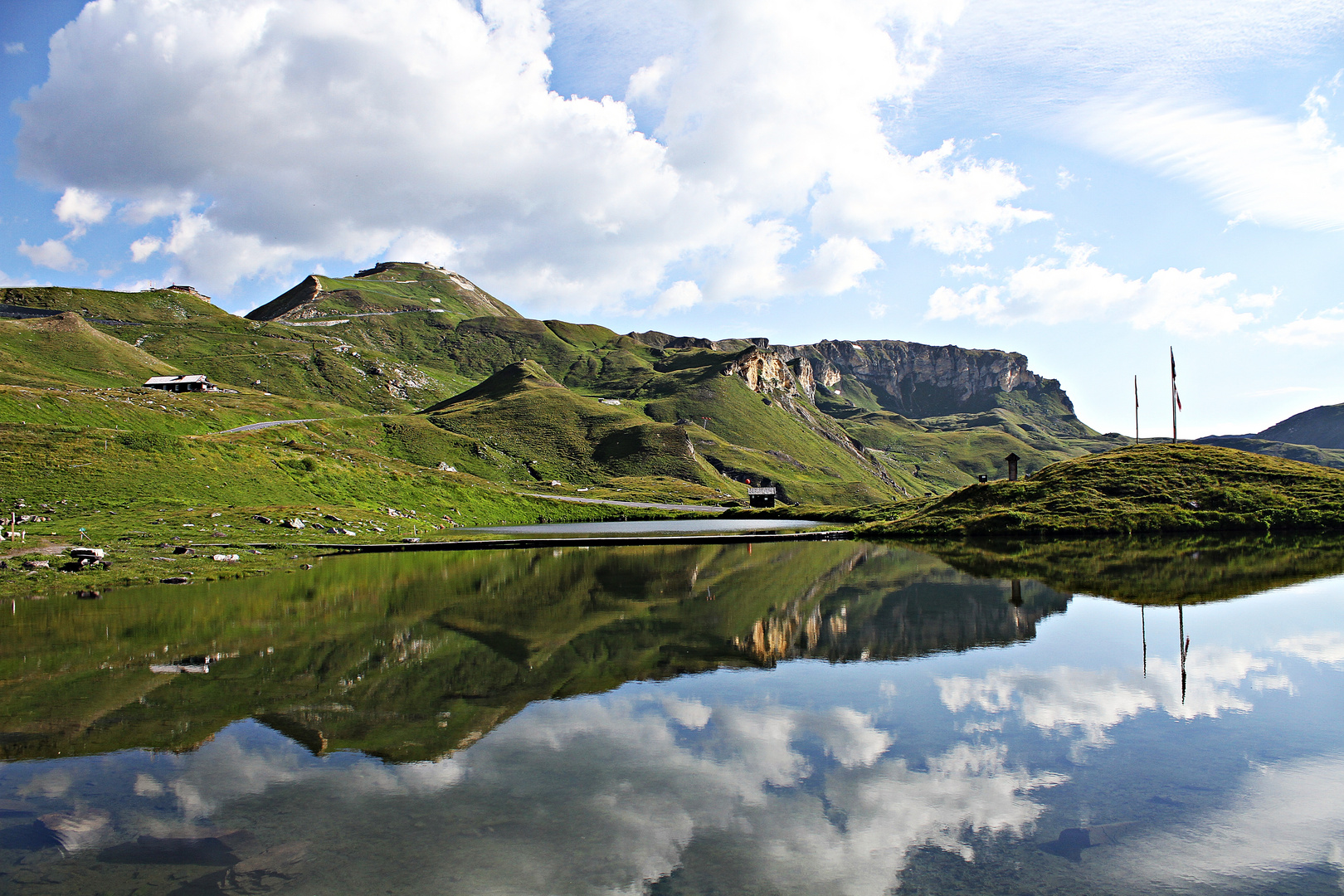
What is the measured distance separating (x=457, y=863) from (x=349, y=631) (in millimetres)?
17465

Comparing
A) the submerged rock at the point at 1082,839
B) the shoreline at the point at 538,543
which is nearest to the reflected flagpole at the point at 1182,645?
the submerged rock at the point at 1082,839

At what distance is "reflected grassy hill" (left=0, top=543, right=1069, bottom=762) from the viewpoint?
1648cm

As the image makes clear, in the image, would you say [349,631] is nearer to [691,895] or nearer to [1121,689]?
[691,895]

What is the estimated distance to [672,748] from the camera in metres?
14.7

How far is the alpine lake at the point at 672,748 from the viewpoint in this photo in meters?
10.2

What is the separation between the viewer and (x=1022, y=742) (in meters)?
14.7

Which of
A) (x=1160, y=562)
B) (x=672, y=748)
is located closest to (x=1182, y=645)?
(x=672, y=748)

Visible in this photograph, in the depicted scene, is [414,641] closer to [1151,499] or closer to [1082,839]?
[1082,839]

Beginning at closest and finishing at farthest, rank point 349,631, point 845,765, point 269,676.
Answer: point 845,765
point 269,676
point 349,631

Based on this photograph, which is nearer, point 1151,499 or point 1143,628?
point 1143,628

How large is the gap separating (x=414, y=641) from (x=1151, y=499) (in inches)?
2767

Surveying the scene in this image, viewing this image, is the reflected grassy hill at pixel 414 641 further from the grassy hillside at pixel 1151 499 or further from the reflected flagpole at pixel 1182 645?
the grassy hillside at pixel 1151 499

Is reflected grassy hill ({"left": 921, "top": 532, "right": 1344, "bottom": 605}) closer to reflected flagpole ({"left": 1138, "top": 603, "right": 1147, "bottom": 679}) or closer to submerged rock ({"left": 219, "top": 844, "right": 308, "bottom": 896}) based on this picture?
reflected flagpole ({"left": 1138, "top": 603, "right": 1147, "bottom": 679})

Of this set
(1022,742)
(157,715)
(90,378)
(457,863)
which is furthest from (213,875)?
(90,378)
